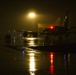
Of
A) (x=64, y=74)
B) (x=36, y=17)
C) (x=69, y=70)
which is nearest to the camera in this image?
(x=64, y=74)

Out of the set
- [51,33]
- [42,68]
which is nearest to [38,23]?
[51,33]

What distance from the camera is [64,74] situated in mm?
14227

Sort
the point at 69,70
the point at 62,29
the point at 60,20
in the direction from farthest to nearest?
the point at 60,20 → the point at 62,29 → the point at 69,70

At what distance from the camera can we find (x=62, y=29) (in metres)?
71.6

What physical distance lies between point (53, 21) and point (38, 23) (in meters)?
5.48

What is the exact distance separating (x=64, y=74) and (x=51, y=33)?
2307 inches

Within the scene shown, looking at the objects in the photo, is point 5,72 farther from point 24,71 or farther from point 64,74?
point 64,74

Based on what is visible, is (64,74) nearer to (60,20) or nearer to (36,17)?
(60,20)

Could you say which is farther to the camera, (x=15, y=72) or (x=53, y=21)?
(x=53, y=21)

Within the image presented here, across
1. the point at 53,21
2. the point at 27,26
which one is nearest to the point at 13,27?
the point at 27,26

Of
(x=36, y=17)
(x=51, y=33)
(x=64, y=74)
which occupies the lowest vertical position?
(x=64, y=74)

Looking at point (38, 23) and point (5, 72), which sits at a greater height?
point (38, 23)

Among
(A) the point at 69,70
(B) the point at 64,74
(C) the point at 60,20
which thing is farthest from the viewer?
(C) the point at 60,20

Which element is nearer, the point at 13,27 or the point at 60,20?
the point at 60,20
